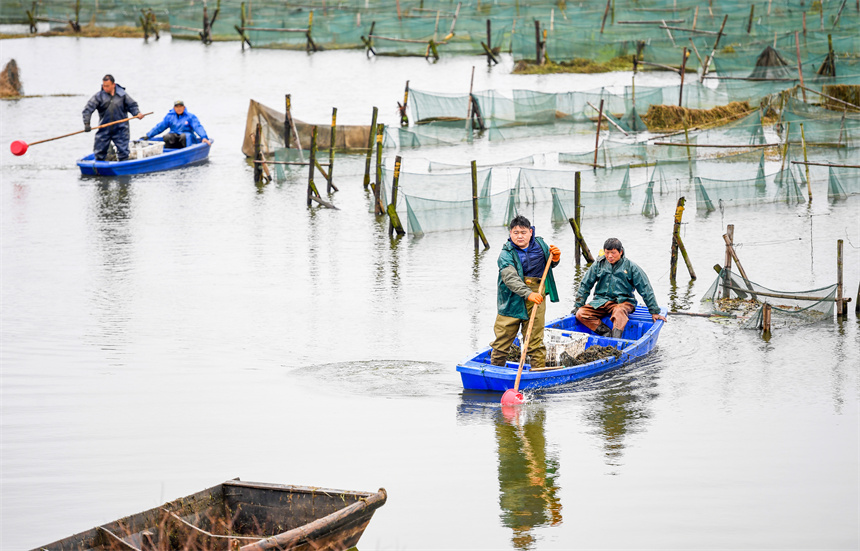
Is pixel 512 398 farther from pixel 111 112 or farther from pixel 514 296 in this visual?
pixel 111 112

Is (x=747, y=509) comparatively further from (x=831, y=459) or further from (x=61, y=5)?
(x=61, y=5)

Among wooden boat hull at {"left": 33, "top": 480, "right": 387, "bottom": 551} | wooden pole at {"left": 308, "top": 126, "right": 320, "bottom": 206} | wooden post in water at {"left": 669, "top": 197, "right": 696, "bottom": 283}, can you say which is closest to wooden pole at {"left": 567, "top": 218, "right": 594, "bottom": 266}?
wooden post in water at {"left": 669, "top": 197, "right": 696, "bottom": 283}

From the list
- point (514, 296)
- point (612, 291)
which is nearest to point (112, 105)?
point (612, 291)

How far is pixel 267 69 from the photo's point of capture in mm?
43188

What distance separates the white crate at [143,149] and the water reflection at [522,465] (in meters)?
16.3

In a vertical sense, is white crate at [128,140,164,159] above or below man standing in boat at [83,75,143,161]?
below

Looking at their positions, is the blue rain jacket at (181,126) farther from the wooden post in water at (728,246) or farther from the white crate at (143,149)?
the wooden post in water at (728,246)

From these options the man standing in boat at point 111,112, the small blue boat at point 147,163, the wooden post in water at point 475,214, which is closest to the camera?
the wooden post in water at point 475,214

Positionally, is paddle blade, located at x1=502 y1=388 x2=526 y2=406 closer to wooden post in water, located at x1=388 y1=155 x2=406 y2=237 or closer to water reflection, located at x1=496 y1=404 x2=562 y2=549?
water reflection, located at x1=496 y1=404 x2=562 y2=549

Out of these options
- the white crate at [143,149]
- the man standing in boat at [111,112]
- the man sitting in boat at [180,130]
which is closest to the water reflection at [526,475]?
the man standing in boat at [111,112]

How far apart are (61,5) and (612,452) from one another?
53.1 m

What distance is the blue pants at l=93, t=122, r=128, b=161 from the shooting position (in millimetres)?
25538

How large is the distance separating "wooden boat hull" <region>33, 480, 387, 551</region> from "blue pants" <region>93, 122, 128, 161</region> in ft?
63.3

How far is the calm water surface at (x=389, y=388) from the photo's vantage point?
9.16m
